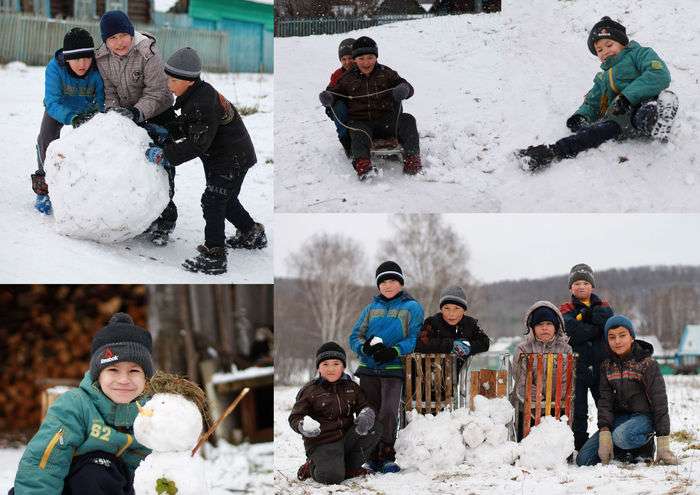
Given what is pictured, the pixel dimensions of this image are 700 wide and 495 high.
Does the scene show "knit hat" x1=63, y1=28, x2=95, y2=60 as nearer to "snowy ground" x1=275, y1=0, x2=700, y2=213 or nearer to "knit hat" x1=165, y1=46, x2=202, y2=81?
"knit hat" x1=165, y1=46, x2=202, y2=81

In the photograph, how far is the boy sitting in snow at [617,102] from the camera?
475 centimetres

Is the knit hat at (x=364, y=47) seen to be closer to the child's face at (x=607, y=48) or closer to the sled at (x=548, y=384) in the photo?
the child's face at (x=607, y=48)

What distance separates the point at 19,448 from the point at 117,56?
2.15m

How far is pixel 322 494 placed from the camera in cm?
412

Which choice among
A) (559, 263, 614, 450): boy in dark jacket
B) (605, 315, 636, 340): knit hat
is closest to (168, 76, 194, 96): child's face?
(559, 263, 614, 450): boy in dark jacket

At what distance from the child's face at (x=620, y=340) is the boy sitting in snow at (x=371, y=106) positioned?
1.42 m

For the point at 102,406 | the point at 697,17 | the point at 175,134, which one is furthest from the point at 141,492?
the point at 697,17

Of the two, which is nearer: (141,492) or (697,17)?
(141,492)

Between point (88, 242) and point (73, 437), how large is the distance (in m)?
1.78

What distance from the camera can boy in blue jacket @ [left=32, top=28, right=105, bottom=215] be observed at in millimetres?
4336

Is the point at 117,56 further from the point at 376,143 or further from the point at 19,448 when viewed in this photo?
the point at 19,448

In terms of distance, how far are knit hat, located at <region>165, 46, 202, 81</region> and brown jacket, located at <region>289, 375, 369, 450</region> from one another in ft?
5.32

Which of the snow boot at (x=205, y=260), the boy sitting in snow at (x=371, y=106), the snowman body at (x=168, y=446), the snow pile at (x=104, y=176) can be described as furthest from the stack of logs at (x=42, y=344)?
the snowman body at (x=168, y=446)

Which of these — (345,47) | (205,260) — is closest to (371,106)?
(345,47)
